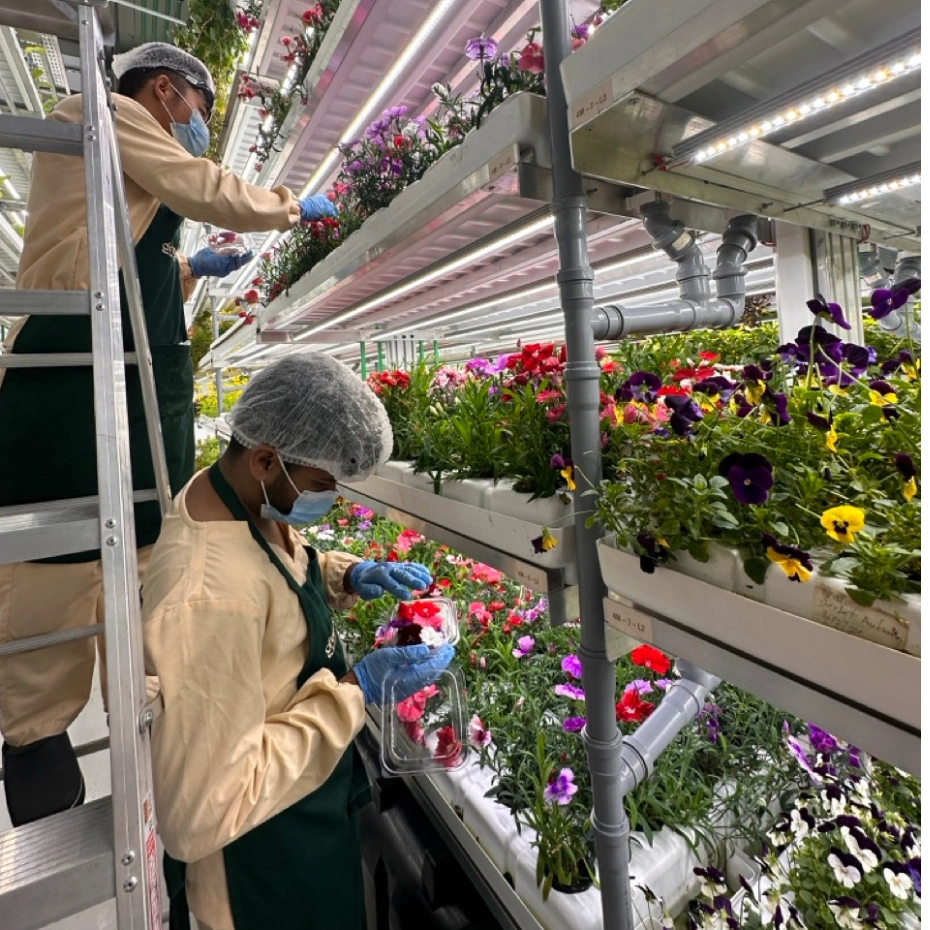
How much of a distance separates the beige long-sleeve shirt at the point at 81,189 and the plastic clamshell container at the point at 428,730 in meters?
1.44

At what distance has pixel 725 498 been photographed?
0.75 metres

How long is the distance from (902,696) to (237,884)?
125 cm

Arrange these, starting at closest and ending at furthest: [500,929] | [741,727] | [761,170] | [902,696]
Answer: [902,696] → [761,170] → [500,929] → [741,727]

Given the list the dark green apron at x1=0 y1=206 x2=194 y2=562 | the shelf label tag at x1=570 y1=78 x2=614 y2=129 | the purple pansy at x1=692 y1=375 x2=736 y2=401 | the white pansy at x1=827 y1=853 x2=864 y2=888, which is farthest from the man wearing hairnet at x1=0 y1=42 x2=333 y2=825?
the white pansy at x1=827 y1=853 x2=864 y2=888

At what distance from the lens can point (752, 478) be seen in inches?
26.5

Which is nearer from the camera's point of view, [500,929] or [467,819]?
[500,929]

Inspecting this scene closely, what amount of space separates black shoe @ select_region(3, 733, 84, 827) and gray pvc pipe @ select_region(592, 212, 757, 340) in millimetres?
1715


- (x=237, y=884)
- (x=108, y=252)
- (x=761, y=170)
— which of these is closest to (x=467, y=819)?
(x=237, y=884)

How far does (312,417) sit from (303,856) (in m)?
0.92

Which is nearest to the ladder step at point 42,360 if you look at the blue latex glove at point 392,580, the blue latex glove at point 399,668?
the blue latex glove at point 399,668

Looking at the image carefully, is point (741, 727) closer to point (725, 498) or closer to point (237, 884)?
point (725, 498)

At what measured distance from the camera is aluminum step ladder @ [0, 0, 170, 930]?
700 millimetres

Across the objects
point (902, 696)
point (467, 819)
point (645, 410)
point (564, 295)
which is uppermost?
point (564, 295)

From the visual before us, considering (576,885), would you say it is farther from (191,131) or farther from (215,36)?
(215,36)
